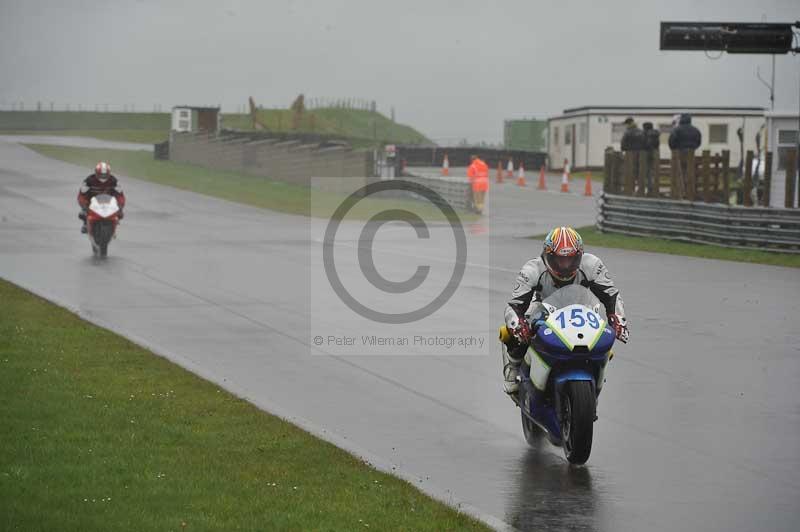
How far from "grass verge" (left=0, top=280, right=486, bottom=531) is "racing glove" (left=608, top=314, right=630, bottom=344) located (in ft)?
6.34

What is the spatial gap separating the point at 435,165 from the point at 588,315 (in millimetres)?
55414

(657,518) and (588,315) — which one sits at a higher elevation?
(588,315)

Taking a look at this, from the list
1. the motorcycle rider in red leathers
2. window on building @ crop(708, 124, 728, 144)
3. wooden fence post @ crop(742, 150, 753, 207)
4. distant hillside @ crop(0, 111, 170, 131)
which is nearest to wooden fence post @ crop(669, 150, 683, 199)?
wooden fence post @ crop(742, 150, 753, 207)

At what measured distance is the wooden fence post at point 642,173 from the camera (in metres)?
29.6

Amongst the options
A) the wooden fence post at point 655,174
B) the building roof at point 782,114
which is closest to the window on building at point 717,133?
the building roof at point 782,114

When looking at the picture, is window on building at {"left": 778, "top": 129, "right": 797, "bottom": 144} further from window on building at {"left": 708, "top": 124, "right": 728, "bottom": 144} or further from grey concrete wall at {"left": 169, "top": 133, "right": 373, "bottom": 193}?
window on building at {"left": 708, "top": 124, "right": 728, "bottom": 144}

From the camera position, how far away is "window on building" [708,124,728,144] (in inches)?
2082

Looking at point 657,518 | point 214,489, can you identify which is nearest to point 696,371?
point 657,518

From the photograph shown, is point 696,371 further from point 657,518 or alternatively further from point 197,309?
point 197,309

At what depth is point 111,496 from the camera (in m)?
7.03

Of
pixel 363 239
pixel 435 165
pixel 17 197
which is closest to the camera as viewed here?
pixel 363 239

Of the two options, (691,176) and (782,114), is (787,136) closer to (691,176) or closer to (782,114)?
(782,114)

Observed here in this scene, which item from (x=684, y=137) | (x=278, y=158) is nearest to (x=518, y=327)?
(x=684, y=137)

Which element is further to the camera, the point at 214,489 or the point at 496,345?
the point at 496,345
